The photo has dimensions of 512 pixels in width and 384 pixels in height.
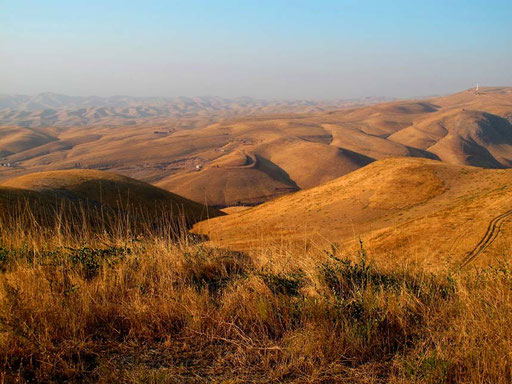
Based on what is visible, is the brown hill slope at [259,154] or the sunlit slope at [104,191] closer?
the sunlit slope at [104,191]

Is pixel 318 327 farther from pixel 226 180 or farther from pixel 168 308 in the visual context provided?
pixel 226 180

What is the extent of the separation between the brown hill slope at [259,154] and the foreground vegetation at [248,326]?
85.3m

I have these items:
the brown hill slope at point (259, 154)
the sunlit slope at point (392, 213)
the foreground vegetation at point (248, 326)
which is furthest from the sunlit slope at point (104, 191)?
the brown hill slope at point (259, 154)

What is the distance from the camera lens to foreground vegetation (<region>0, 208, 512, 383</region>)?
122 inches

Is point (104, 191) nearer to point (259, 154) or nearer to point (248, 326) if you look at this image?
point (248, 326)

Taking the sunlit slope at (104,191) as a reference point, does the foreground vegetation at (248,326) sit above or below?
above

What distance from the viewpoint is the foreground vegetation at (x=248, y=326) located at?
3.11 meters

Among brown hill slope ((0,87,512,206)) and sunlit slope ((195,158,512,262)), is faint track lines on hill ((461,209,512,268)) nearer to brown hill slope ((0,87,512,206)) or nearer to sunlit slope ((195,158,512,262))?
sunlit slope ((195,158,512,262))

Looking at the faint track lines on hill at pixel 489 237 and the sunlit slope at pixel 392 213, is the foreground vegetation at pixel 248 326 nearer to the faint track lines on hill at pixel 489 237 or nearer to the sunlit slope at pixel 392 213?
the sunlit slope at pixel 392 213

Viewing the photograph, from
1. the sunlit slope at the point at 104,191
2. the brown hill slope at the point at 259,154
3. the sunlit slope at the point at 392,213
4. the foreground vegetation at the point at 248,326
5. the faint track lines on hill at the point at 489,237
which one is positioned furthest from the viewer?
the brown hill slope at the point at 259,154

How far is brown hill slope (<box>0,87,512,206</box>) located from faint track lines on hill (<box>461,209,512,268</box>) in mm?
79833

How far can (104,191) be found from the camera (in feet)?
110

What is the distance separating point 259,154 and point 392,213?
12551 cm

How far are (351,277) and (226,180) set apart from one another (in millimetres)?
100262
